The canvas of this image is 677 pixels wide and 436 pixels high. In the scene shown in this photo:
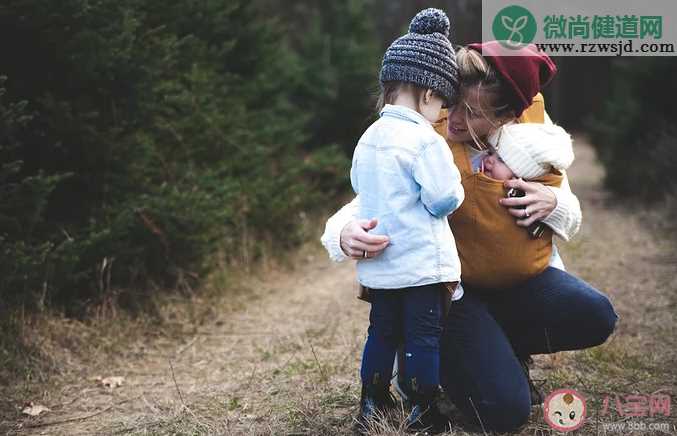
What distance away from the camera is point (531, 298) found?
9.02ft

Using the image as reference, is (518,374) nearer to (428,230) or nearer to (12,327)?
(428,230)

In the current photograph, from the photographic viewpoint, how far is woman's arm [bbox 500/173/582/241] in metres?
2.58

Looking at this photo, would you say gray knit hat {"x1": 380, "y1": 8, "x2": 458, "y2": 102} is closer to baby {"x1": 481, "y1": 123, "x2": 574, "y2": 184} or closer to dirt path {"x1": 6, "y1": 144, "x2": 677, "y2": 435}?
baby {"x1": 481, "y1": 123, "x2": 574, "y2": 184}

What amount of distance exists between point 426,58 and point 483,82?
0.98 feet

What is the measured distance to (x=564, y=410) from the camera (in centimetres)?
273

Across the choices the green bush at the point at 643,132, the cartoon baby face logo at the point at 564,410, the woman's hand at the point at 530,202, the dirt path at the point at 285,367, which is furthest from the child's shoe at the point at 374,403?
the green bush at the point at 643,132

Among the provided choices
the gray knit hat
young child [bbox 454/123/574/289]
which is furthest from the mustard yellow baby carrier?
the gray knit hat

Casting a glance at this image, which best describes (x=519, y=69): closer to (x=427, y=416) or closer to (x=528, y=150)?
(x=528, y=150)

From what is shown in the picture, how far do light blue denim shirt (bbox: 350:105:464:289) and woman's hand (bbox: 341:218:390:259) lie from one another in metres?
0.04

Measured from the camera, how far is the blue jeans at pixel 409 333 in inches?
94.3

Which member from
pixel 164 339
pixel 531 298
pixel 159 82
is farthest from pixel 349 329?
pixel 159 82

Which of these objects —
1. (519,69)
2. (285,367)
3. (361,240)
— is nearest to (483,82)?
(519,69)

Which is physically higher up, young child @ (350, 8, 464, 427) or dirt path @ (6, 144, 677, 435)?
young child @ (350, 8, 464, 427)

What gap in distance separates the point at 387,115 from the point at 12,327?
7.97 feet
